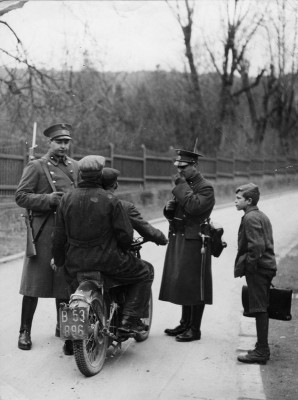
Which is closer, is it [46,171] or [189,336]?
[46,171]

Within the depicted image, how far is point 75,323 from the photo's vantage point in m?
5.40

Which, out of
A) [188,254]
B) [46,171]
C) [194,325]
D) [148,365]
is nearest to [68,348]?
[148,365]

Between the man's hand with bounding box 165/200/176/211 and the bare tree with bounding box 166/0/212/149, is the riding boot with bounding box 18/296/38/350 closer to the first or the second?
the man's hand with bounding box 165/200/176/211

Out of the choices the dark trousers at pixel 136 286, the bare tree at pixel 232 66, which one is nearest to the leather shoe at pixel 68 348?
the dark trousers at pixel 136 286

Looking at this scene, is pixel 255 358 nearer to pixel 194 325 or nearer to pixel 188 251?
pixel 194 325

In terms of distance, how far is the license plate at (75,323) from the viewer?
5379 millimetres

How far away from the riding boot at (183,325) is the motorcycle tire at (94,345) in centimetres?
131

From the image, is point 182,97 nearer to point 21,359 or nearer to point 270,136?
point 270,136

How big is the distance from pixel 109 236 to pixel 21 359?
4.46 feet

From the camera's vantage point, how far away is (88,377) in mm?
5555

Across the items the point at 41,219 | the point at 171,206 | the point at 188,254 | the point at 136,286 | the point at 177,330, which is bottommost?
the point at 177,330

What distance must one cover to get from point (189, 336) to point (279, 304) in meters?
1.09

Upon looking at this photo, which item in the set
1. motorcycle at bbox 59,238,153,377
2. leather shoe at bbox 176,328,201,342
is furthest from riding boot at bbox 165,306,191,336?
motorcycle at bbox 59,238,153,377

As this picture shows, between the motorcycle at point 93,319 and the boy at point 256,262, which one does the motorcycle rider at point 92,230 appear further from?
the boy at point 256,262
